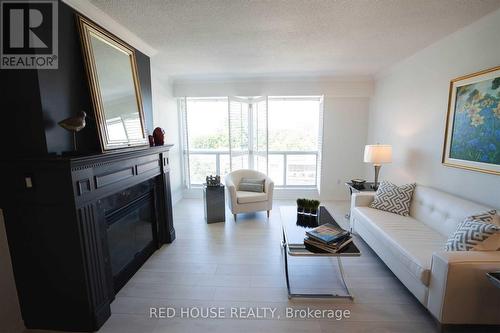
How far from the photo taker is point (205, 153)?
5.09m

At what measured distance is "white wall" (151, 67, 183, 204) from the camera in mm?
3885

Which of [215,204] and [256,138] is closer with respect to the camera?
[215,204]

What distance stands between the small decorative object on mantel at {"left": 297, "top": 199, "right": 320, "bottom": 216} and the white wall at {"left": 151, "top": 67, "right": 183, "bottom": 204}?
8.84ft

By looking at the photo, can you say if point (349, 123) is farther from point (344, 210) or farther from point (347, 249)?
point (347, 249)

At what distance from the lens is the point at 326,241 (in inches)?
75.7

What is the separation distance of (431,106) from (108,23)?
3730mm

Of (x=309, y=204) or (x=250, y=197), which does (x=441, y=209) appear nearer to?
(x=309, y=204)

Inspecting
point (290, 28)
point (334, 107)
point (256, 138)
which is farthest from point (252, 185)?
point (290, 28)

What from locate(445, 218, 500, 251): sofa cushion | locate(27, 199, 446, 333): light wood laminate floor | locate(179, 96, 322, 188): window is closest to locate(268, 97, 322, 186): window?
locate(179, 96, 322, 188): window

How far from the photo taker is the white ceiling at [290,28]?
1.92 m

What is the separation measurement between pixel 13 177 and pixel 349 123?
16.0 ft

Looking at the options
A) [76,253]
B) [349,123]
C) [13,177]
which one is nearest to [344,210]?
[349,123]

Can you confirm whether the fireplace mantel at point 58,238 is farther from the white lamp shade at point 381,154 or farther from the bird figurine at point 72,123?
the white lamp shade at point 381,154

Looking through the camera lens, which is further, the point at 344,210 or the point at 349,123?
the point at 349,123
